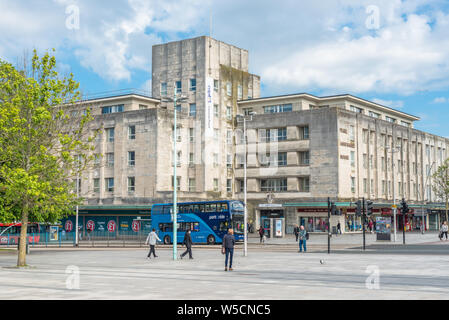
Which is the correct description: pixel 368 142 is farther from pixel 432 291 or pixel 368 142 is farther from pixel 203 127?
pixel 432 291

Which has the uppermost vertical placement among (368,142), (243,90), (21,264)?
Answer: (243,90)

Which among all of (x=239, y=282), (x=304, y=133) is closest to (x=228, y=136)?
(x=304, y=133)

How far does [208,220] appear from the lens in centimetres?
4766

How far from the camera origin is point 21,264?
82.6 ft

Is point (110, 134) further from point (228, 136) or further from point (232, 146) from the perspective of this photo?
point (232, 146)

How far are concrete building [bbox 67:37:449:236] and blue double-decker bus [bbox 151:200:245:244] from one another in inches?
535

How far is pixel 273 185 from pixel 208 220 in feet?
80.3

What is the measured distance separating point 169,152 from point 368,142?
81.8 feet

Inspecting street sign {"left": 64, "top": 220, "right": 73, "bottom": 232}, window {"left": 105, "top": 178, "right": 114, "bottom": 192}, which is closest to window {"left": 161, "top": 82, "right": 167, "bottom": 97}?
window {"left": 105, "top": 178, "right": 114, "bottom": 192}

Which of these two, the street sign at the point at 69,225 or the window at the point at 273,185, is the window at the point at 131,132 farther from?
the window at the point at 273,185

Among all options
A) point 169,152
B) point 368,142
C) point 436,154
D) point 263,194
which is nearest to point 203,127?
point 169,152

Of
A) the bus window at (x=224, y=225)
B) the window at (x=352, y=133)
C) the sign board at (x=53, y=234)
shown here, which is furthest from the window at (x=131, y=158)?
the window at (x=352, y=133)

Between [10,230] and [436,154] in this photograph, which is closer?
[10,230]
